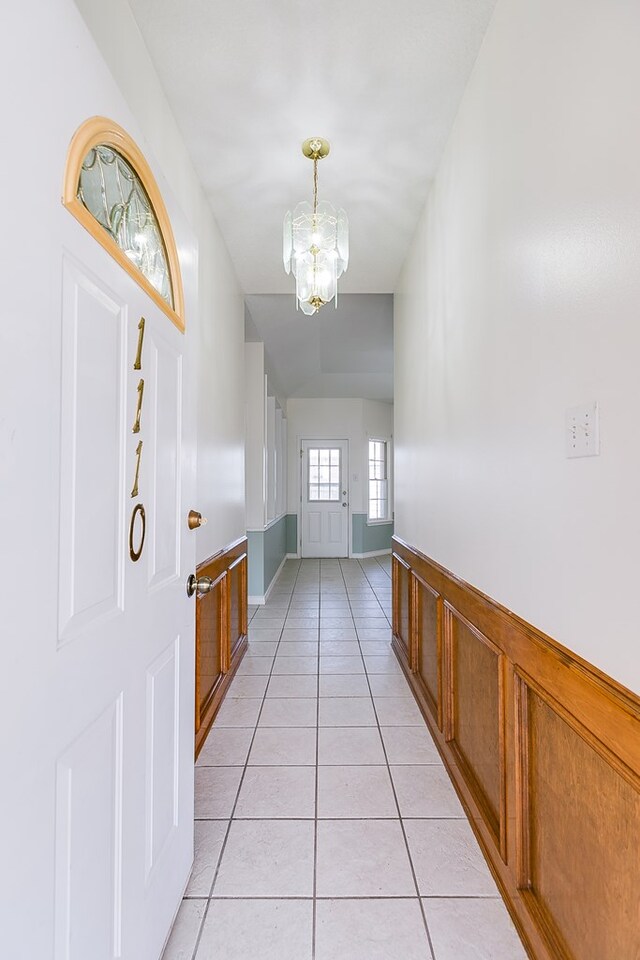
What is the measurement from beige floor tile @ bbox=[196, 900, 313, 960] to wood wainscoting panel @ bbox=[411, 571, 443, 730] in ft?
3.44

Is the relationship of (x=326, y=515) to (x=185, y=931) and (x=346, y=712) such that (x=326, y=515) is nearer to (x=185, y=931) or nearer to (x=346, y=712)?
(x=346, y=712)

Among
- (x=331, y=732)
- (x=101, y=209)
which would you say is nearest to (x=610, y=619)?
(x=101, y=209)

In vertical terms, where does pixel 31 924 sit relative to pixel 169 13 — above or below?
below

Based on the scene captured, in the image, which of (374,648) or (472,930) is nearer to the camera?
(472,930)

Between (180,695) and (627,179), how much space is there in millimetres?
1563

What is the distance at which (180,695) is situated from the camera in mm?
1470

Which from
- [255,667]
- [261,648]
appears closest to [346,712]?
[255,667]

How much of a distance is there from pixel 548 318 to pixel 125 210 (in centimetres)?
99

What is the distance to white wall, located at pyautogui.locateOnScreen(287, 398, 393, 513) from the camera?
332 inches

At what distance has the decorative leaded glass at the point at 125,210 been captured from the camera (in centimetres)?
97

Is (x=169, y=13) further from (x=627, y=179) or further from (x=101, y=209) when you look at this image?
(x=627, y=179)

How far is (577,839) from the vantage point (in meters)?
1.09

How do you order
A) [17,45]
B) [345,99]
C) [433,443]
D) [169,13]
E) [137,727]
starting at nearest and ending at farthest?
[17,45]
[137,727]
[169,13]
[345,99]
[433,443]

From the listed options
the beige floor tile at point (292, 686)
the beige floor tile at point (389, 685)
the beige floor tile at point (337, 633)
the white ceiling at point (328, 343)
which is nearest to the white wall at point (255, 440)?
the white ceiling at point (328, 343)
